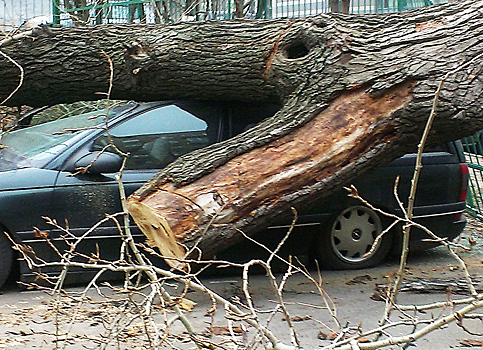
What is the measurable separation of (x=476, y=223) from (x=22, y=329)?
578 cm

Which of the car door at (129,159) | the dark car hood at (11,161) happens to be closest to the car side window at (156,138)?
the car door at (129,159)

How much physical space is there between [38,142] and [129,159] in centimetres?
88

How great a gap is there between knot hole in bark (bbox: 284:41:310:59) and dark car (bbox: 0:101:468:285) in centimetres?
53

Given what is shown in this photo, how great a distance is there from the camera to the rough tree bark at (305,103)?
15.3 ft

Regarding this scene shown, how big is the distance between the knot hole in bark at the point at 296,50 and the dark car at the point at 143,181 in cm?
53

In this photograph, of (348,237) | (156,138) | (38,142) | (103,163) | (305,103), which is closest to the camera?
(305,103)

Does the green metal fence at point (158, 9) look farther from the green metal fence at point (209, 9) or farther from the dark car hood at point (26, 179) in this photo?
the dark car hood at point (26, 179)

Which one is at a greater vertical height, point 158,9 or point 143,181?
point 158,9

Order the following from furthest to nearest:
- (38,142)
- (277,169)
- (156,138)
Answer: (38,142) → (156,138) → (277,169)

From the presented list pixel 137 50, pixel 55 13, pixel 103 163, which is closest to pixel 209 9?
pixel 55 13

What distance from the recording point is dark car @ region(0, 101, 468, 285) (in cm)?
521

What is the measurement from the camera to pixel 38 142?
5.68 meters

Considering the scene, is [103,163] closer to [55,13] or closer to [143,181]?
[143,181]

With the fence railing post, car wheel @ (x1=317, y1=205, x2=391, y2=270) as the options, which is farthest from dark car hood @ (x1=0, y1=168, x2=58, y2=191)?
the fence railing post
